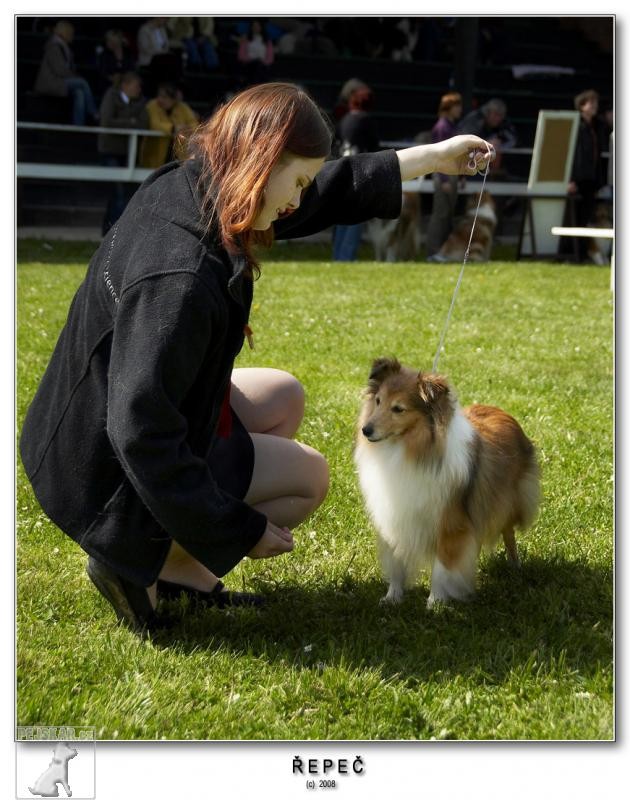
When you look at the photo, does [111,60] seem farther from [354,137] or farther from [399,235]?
[399,235]

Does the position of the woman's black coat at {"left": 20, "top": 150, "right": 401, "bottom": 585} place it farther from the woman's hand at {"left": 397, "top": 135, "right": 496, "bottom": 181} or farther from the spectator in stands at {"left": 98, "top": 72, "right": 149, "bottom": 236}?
the spectator in stands at {"left": 98, "top": 72, "right": 149, "bottom": 236}

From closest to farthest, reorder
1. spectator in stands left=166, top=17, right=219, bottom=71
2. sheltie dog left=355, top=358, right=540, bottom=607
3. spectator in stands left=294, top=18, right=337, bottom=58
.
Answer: sheltie dog left=355, top=358, right=540, bottom=607, spectator in stands left=166, top=17, right=219, bottom=71, spectator in stands left=294, top=18, right=337, bottom=58

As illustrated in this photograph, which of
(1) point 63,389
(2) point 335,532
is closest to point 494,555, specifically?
(2) point 335,532

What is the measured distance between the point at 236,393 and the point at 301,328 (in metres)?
4.52

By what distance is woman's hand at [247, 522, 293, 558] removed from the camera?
295 cm

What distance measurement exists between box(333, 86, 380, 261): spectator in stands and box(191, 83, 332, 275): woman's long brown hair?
32.2 ft

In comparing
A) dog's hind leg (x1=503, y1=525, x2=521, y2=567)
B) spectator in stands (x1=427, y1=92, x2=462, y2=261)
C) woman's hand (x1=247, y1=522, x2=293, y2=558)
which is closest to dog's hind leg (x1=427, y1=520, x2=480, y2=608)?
dog's hind leg (x1=503, y1=525, x2=521, y2=567)

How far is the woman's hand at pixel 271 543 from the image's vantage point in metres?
2.95

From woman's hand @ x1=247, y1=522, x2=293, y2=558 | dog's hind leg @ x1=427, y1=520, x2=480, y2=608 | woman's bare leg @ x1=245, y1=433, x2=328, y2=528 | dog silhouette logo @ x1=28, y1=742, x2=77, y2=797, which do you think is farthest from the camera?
dog's hind leg @ x1=427, y1=520, x2=480, y2=608

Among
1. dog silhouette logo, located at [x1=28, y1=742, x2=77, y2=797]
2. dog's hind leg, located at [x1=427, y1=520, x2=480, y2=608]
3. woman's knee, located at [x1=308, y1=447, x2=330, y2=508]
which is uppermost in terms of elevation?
woman's knee, located at [x1=308, y1=447, x2=330, y2=508]

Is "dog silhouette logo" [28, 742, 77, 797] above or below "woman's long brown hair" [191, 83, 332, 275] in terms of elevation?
below

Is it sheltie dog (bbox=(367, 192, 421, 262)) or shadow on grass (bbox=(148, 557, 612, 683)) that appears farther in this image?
sheltie dog (bbox=(367, 192, 421, 262))

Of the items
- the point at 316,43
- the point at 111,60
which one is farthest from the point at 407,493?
the point at 316,43

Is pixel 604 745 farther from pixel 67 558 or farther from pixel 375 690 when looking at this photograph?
pixel 67 558
